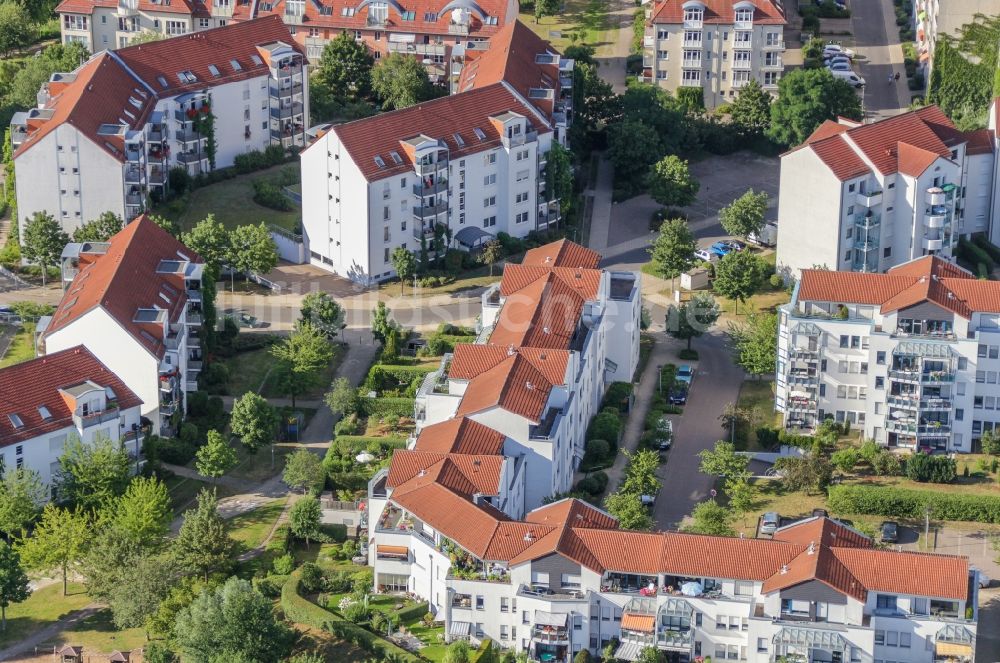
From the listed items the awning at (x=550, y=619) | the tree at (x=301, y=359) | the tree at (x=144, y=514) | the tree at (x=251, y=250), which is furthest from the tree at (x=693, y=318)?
the tree at (x=144, y=514)

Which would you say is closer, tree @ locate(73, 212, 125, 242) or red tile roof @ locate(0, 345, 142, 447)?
red tile roof @ locate(0, 345, 142, 447)

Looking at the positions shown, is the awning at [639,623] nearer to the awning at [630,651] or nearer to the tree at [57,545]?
the awning at [630,651]

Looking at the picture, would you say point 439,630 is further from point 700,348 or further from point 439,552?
point 700,348

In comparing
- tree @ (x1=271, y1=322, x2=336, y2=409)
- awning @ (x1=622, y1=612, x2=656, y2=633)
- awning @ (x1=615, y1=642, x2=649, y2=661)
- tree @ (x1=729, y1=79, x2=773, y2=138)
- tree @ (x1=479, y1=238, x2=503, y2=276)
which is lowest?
awning @ (x1=615, y1=642, x2=649, y2=661)

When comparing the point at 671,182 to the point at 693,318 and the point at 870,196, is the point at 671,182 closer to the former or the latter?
the point at 870,196

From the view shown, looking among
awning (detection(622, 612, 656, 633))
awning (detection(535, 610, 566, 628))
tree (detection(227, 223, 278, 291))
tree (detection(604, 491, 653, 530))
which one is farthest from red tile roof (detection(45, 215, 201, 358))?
awning (detection(622, 612, 656, 633))

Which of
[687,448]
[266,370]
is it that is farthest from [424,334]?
[687,448]

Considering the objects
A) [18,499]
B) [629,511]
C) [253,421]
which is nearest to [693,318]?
[629,511]

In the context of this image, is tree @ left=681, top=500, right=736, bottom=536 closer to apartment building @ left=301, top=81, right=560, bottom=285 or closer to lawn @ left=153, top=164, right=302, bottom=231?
apartment building @ left=301, top=81, right=560, bottom=285
